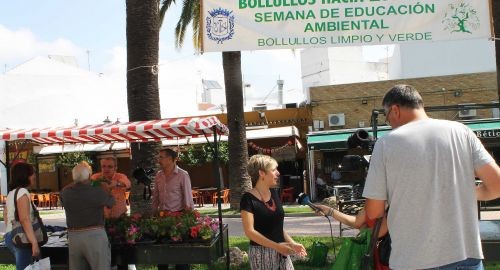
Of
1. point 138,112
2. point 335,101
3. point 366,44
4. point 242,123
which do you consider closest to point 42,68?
point 335,101

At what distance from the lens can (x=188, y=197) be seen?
733cm

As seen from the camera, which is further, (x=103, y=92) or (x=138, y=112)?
(x=103, y=92)

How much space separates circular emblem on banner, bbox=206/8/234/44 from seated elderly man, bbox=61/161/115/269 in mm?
2693

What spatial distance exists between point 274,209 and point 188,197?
2.96m

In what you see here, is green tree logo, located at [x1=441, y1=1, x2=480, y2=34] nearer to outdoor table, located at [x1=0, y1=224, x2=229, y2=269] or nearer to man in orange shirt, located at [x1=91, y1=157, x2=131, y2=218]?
outdoor table, located at [x1=0, y1=224, x2=229, y2=269]

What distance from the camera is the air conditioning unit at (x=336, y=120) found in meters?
25.7

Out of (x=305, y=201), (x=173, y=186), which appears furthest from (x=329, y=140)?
(x=305, y=201)

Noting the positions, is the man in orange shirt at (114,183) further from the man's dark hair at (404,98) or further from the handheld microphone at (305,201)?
the man's dark hair at (404,98)

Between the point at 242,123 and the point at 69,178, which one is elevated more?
the point at 242,123

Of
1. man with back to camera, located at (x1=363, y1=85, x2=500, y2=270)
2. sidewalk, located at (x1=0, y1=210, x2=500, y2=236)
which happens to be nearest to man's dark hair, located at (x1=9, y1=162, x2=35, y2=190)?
man with back to camera, located at (x1=363, y1=85, x2=500, y2=270)

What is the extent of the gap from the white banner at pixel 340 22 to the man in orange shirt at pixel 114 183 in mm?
2006

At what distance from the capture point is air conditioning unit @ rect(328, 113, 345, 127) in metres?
25.7

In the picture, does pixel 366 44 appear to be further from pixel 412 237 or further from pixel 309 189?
pixel 309 189

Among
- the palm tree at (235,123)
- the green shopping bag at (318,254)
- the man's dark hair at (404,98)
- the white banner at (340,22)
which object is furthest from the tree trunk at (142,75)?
the palm tree at (235,123)
